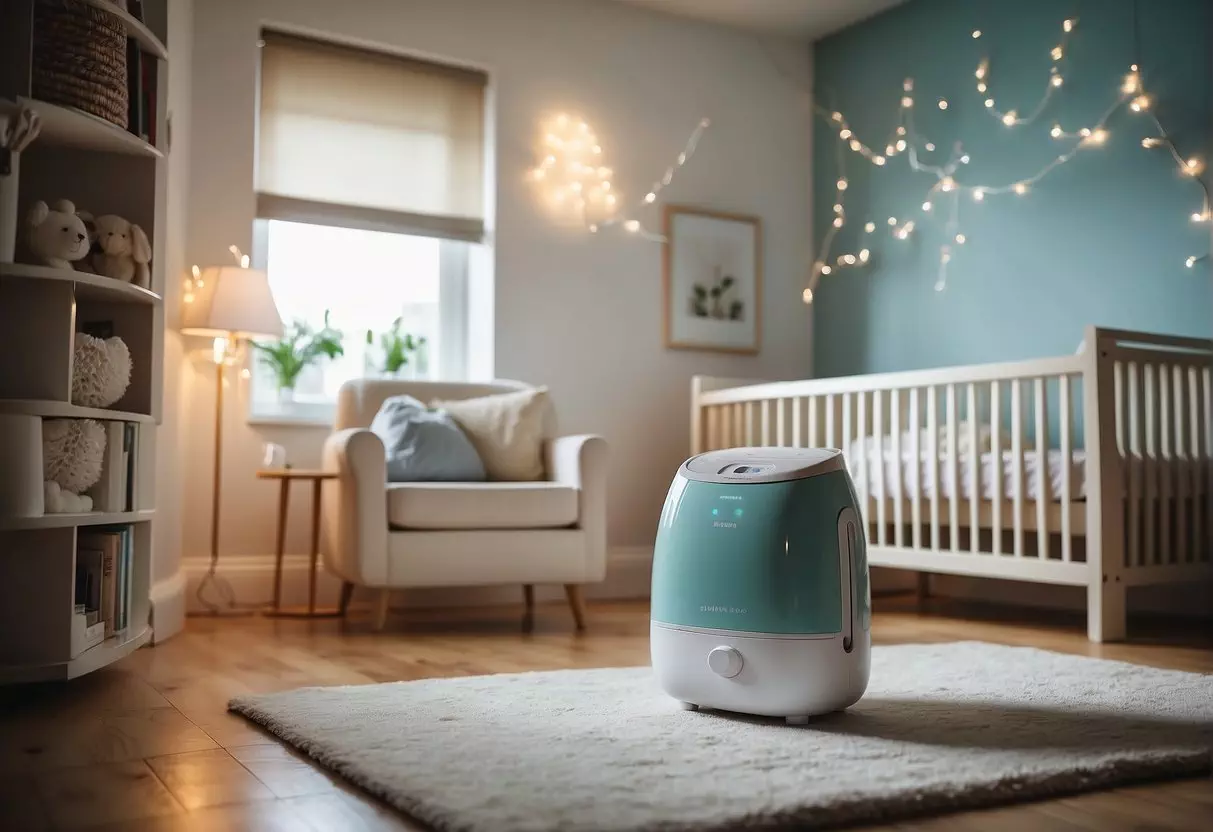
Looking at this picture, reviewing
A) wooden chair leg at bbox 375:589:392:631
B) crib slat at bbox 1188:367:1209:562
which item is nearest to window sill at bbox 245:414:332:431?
wooden chair leg at bbox 375:589:392:631

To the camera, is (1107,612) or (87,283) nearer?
(87,283)

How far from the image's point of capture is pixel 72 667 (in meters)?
2.04

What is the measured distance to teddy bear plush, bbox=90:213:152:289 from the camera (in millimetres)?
2252

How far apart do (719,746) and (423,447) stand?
1.86 metres

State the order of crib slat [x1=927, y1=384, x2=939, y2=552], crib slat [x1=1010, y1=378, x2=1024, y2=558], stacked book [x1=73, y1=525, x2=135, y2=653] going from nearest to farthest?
1. stacked book [x1=73, y1=525, x2=135, y2=653]
2. crib slat [x1=1010, y1=378, x2=1024, y2=558]
3. crib slat [x1=927, y1=384, x2=939, y2=552]

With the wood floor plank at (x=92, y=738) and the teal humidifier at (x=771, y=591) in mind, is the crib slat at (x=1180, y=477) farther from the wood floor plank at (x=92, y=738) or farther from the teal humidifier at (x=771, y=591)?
the wood floor plank at (x=92, y=738)

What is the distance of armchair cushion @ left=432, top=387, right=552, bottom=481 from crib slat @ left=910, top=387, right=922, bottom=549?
1.14m

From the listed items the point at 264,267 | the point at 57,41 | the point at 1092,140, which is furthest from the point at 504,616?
the point at 1092,140

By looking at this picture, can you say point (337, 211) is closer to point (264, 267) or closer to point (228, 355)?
point (264, 267)

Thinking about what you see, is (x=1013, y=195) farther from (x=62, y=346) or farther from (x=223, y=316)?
(x=62, y=346)

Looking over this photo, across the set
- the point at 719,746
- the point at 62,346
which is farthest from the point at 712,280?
the point at 719,746

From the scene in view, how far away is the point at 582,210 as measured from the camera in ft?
14.2

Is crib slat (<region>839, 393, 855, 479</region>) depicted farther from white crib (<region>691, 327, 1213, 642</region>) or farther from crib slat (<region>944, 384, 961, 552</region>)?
crib slat (<region>944, 384, 961, 552</region>)

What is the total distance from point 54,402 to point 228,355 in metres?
1.52
